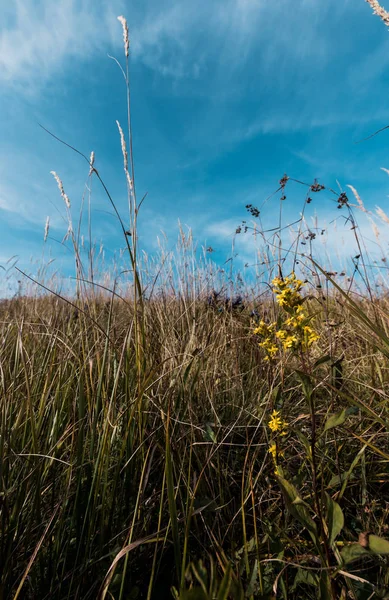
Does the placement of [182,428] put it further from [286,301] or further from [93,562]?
Result: [286,301]

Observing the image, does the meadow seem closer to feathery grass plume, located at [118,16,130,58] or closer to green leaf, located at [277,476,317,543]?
green leaf, located at [277,476,317,543]

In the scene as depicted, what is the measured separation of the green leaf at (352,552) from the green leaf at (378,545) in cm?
1

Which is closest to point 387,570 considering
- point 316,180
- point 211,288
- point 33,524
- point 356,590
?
point 356,590

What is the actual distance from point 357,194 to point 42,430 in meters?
2.04

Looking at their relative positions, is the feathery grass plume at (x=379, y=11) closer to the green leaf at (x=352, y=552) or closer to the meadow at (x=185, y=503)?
the meadow at (x=185, y=503)

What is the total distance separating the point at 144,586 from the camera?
32.2 inches

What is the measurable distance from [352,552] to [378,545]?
2.0 inches

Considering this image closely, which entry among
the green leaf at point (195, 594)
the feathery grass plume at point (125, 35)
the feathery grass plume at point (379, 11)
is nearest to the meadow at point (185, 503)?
the green leaf at point (195, 594)

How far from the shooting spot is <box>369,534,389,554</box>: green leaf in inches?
21.6

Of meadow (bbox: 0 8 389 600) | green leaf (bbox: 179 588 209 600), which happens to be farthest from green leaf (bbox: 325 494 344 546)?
green leaf (bbox: 179 588 209 600)

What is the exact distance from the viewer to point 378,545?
564 millimetres

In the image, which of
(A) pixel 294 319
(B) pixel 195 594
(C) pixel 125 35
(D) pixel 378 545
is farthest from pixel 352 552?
(C) pixel 125 35

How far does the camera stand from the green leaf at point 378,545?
548 millimetres

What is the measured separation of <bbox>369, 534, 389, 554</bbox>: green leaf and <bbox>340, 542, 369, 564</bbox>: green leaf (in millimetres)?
13
